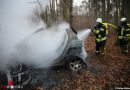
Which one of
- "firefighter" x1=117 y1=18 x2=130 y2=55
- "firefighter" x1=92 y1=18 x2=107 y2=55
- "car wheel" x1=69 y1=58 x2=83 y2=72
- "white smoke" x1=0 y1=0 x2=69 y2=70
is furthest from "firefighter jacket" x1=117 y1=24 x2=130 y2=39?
"car wheel" x1=69 y1=58 x2=83 y2=72

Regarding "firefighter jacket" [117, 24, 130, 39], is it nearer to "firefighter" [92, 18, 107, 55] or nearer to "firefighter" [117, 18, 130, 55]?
"firefighter" [117, 18, 130, 55]

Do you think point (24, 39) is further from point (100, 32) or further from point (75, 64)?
point (100, 32)

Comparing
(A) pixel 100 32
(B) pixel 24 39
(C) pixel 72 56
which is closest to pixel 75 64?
(C) pixel 72 56

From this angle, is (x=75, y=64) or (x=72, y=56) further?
(x=75, y=64)

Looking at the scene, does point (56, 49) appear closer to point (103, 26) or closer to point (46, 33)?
point (46, 33)

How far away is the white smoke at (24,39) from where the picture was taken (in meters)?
6.39

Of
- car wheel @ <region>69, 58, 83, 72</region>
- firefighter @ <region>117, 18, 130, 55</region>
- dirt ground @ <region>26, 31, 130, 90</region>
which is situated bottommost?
dirt ground @ <region>26, 31, 130, 90</region>

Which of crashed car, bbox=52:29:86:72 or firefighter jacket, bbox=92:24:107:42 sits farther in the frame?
firefighter jacket, bbox=92:24:107:42

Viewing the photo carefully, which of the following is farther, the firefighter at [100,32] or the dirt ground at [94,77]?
the firefighter at [100,32]

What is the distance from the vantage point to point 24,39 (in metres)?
6.77

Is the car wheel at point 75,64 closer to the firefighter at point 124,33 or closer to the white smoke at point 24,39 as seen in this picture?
the white smoke at point 24,39

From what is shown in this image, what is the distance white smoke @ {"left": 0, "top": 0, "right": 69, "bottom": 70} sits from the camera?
6.39m

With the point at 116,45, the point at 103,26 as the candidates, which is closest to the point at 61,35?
the point at 103,26

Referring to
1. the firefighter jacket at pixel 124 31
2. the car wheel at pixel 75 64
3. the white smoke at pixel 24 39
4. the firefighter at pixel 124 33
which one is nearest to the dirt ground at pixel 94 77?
the car wheel at pixel 75 64
